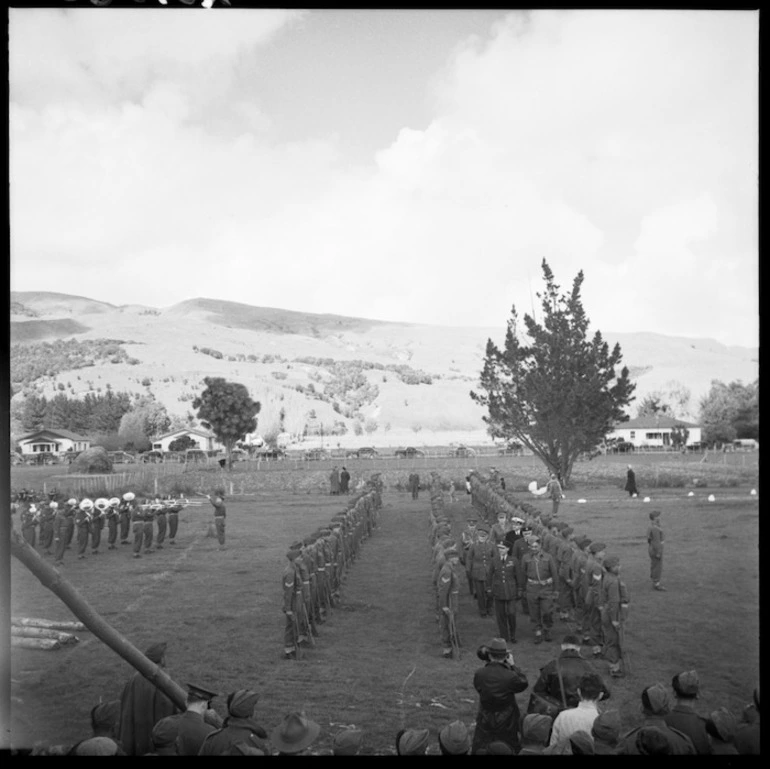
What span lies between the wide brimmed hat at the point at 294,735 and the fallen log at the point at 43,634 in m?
5.71

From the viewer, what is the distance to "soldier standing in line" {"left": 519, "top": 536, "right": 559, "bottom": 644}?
31.6 ft

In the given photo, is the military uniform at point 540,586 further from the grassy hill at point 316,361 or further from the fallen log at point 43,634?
the fallen log at point 43,634

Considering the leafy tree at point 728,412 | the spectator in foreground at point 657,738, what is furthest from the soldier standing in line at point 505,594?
the leafy tree at point 728,412

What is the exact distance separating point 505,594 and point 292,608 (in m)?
2.56

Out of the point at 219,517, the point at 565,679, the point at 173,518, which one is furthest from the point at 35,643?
the point at 173,518

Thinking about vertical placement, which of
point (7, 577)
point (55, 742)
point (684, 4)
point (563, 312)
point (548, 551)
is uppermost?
point (684, 4)

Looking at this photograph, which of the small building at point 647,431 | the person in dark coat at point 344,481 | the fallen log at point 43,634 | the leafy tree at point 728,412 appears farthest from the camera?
the person in dark coat at point 344,481

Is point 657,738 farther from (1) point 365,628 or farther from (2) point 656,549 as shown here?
(2) point 656,549

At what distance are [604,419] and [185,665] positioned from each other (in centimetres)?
1169

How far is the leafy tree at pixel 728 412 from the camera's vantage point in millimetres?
14047

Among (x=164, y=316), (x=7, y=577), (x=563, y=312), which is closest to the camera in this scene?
(x=7, y=577)

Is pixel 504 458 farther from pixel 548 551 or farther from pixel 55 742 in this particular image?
pixel 55 742

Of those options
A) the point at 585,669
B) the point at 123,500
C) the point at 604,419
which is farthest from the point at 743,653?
the point at 123,500
